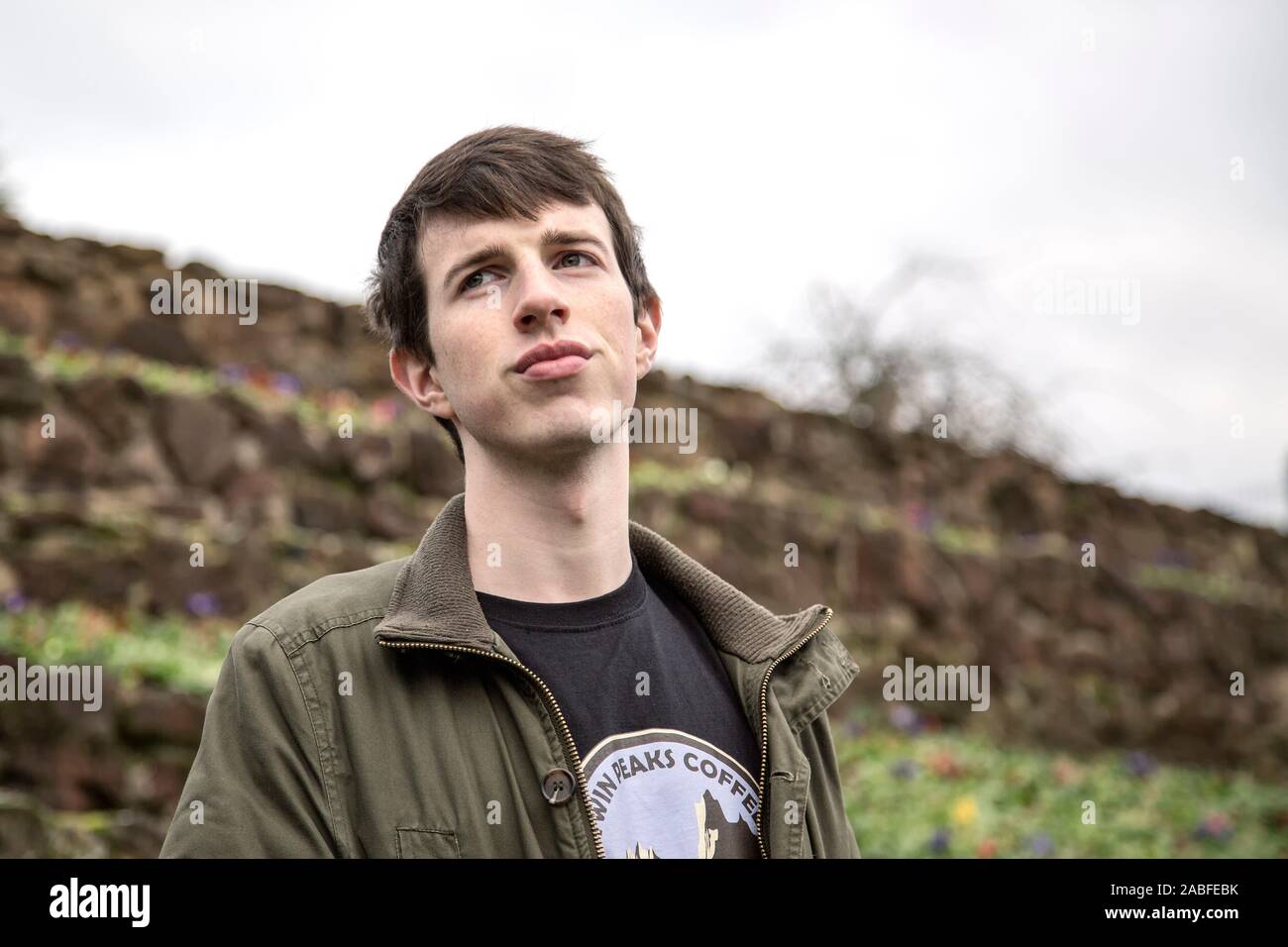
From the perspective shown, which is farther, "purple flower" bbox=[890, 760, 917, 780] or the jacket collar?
"purple flower" bbox=[890, 760, 917, 780]

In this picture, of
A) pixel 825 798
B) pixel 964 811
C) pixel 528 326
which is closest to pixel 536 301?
pixel 528 326

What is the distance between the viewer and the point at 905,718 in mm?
9789

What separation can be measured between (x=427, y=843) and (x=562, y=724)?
27 centimetres

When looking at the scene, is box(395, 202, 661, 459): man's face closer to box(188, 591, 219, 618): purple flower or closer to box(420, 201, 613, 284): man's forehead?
box(420, 201, 613, 284): man's forehead

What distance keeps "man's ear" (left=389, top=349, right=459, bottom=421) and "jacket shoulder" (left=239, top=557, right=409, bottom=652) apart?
31 cm

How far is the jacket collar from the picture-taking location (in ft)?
6.77

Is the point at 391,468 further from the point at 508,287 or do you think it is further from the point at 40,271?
the point at 508,287

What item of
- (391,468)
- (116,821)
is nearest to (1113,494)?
(391,468)

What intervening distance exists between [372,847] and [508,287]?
37.4 inches

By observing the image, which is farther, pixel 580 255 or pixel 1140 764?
pixel 1140 764

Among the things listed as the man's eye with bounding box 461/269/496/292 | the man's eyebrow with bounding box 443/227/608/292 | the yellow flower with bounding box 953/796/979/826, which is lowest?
the yellow flower with bounding box 953/796/979/826

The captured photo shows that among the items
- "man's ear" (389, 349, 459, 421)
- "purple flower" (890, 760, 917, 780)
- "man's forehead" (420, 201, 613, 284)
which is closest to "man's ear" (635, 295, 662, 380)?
"man's forehead" (420, 201, 613, 284)

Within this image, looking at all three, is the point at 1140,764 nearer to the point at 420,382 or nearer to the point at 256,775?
the point at 420,382

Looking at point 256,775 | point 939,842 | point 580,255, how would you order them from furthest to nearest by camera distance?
point 939,842 → point 580,255 → point 256,775
